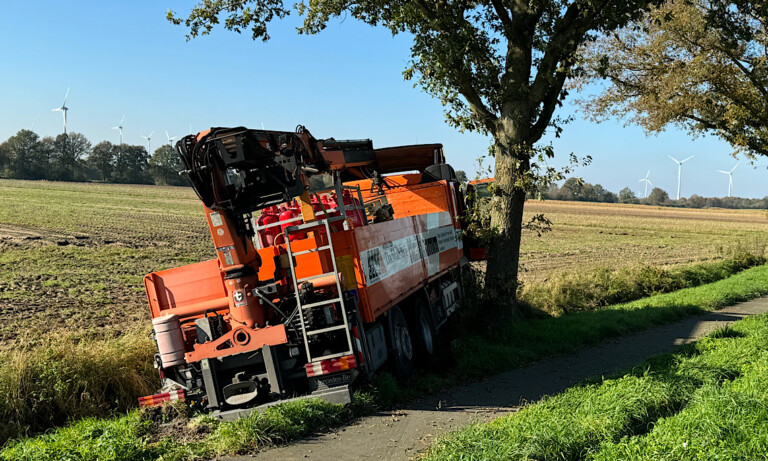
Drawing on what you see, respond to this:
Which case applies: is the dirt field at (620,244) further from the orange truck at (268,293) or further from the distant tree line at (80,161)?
the distant tree line at (80,161)

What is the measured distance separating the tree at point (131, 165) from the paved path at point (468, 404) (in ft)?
292

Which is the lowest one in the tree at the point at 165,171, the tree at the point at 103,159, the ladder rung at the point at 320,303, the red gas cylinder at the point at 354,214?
the ladder rung at the point at 320,303

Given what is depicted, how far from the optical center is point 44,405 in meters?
9.41

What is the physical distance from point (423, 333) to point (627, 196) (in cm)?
13318

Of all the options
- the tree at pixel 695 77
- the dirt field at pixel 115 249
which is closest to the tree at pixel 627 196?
the dirt field at pixel 115 249

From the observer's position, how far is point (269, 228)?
10969mm

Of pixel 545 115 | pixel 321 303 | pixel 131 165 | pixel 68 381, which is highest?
pixel 131 165

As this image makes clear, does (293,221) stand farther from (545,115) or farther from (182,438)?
(545,115)

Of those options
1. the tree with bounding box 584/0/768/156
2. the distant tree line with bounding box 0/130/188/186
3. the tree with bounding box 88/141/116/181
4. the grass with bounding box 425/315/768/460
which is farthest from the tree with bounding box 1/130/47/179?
the grass with bounding box 425/315/768/460

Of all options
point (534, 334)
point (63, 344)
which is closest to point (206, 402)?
point (63, 344)

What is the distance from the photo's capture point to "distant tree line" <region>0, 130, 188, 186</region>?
8812 centimetres

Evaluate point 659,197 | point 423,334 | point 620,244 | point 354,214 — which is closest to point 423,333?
point 423,334

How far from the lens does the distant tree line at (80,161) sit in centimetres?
8812

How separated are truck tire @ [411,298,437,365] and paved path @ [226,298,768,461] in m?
1.10
